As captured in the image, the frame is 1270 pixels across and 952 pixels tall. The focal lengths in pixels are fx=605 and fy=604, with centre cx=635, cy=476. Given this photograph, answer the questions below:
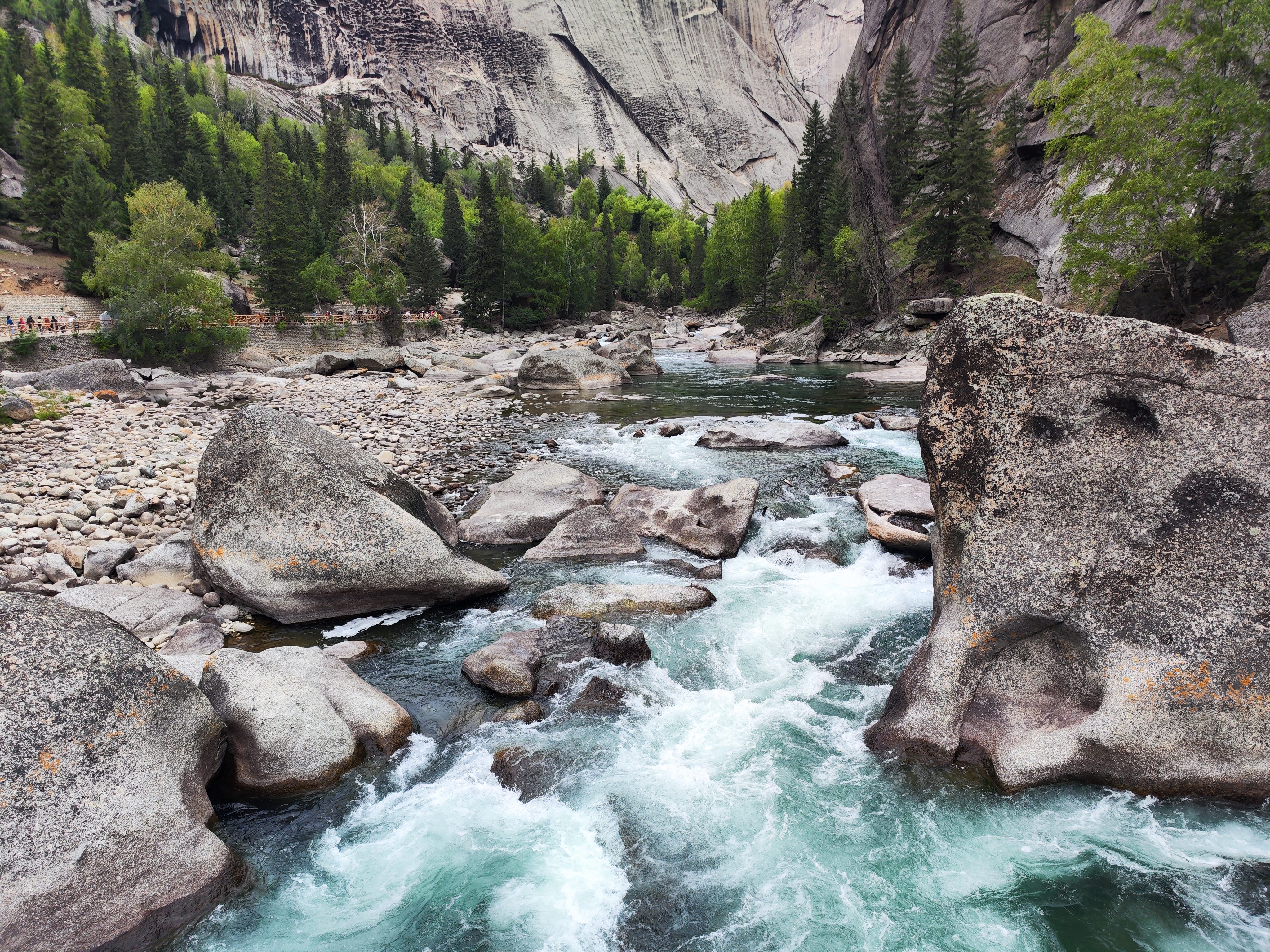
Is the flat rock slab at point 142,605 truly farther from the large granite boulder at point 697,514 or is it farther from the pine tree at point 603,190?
the pine tree at point 603,190

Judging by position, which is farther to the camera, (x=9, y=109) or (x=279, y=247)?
(x=9, y=109)

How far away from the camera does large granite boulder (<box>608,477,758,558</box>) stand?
11.7 metres

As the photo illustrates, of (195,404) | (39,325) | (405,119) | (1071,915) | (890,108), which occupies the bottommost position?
(1071,915)

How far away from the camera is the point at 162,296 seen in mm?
32375

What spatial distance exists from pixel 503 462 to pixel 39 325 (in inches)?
1328

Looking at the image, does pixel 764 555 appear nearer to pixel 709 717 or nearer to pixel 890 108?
pixel 709 717

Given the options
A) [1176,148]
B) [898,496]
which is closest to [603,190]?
[1176,148]

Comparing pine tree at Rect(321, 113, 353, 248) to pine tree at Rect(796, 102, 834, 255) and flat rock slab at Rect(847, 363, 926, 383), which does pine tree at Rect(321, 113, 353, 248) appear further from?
flat rock slab at Rect(847, 363, 926, 383)

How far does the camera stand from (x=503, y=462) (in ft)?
60.4

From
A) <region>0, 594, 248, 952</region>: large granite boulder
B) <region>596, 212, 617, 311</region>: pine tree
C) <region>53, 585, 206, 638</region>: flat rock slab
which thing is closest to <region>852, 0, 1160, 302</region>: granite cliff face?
<region>53, 585, 206, 638</region>: flat rock slab

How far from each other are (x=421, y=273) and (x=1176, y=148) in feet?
197

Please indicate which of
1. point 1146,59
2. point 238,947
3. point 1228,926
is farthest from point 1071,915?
point 1146,59

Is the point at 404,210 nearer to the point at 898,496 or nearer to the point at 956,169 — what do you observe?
the point at 956,169

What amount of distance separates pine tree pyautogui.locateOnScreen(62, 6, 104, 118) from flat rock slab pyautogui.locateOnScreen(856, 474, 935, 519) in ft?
331
